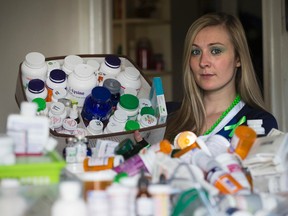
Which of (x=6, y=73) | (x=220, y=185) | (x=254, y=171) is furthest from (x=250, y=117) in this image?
(x=6, y=73)

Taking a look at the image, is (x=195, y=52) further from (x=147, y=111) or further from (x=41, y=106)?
(x=41, y=106)

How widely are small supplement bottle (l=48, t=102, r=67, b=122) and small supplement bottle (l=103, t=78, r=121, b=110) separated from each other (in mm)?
164

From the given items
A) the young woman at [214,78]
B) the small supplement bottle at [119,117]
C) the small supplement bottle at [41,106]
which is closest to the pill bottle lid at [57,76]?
the small supplement bottle at [41,106]

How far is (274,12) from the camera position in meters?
2.67

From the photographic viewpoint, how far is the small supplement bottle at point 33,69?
1.82 m

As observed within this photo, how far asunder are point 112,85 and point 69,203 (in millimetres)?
870

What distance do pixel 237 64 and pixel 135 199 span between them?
122 cm

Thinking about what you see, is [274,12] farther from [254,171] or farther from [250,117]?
[254,171]

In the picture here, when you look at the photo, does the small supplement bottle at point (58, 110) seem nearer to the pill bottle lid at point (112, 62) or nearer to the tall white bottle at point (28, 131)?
the pill bottle lid at point (112, 62)

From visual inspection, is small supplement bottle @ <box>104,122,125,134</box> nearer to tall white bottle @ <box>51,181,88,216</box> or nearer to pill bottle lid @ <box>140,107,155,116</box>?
pill bottle lid @ <box>140,107,155,116</box>

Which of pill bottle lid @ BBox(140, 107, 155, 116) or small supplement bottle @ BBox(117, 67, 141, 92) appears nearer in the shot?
pill bottle lid @ BBox(140, 107, 155, 116)

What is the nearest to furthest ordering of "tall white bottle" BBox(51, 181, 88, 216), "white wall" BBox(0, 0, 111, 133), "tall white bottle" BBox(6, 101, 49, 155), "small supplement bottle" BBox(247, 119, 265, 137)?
"tall white bottle" BBox(51, 181, 88, 216) < "tall white bottle" BBox(6, 101, 49, 155) < "small supplement bottle" BBox(247, 119, 265, 137) < "white wall" BBox(0, 0, 111, 133)

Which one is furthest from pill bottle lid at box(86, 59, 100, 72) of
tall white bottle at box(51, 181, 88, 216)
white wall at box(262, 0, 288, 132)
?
white wall at box(262, 0, 288, 132)

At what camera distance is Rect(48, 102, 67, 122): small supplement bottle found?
171 cm
